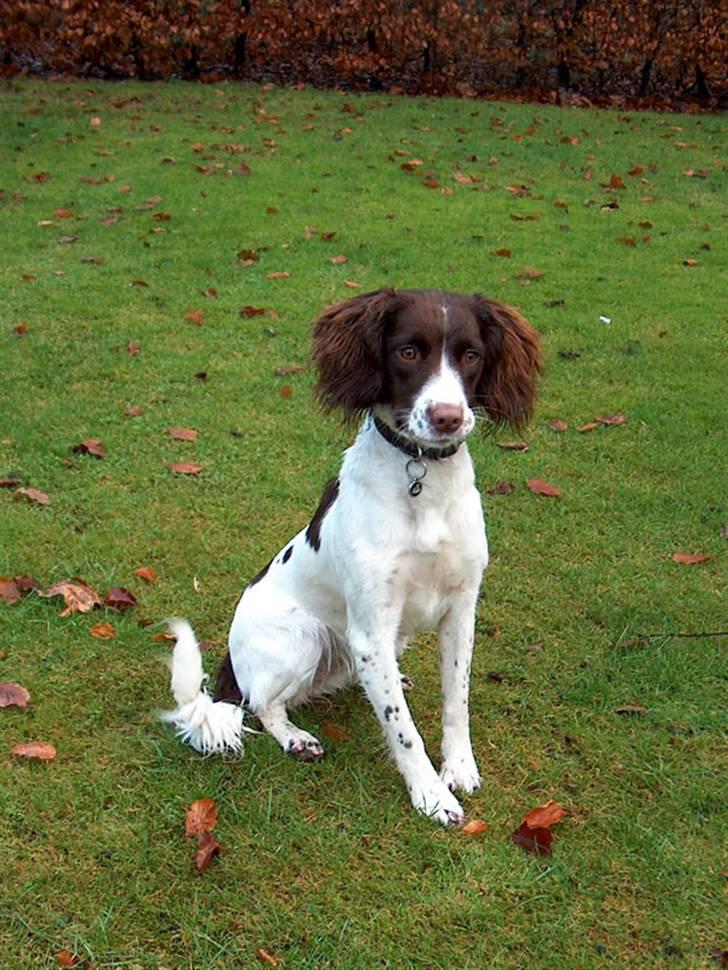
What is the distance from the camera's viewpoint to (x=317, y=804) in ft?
9.82

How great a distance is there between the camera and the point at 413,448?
2.85 meters

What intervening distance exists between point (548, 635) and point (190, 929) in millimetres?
1717

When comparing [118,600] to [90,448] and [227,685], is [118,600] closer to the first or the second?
[227,685]

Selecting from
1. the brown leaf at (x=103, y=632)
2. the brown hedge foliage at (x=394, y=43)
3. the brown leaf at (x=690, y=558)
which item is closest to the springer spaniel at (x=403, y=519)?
the brown leaf at (x=103, y=632)

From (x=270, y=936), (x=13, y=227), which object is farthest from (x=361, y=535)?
(x=13, y=227)

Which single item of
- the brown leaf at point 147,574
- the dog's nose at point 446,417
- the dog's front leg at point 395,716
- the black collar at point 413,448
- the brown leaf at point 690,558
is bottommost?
the brown leaf at point 147,574

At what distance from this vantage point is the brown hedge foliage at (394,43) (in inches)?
539

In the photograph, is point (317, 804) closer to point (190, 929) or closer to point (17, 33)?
point (190, 929)

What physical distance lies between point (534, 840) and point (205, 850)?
860mm

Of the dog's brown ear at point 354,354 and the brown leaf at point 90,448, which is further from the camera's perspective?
the brown leaf at point 90,448

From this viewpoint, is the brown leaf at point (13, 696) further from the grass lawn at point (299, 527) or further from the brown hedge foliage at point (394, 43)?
the brown hedge foliage at point (394, 43)

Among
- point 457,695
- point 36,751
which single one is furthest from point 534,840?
point 36,751

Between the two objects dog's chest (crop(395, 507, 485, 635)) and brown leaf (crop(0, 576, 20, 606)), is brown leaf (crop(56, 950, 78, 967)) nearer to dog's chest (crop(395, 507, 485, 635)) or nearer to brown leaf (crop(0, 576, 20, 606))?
dog's chest (crop(395, 507, 485, 635))

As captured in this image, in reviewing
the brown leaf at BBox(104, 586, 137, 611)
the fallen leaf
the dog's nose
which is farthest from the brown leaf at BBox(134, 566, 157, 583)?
the dog's nose
